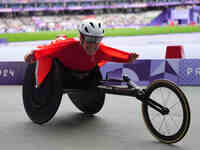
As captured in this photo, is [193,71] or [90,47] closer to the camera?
[90,47]

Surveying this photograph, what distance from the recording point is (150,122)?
343cm

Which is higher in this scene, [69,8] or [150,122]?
[69,8]

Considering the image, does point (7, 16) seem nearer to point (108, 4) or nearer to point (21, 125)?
point (108, 4)

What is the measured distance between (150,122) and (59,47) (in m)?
1.29

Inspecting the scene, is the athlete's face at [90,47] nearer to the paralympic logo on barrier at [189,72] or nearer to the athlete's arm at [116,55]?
the athlete's arm at [116,55]

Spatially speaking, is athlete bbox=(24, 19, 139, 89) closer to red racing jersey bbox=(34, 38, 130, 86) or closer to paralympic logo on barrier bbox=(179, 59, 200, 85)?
red racing jersey bbox=(34, 38, 130, 86)

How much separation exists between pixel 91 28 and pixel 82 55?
0.40m

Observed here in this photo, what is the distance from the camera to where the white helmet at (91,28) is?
3.55 m

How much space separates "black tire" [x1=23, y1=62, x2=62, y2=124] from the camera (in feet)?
12.1

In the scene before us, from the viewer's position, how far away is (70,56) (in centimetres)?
384

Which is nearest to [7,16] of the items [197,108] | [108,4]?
[108,4]

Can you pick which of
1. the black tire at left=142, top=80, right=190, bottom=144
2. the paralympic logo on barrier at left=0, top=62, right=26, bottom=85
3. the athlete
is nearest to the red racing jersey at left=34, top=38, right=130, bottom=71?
the athlete

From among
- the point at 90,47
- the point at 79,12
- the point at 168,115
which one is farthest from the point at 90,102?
the point at 79,12

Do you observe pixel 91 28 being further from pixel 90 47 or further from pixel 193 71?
pixel 193 71
